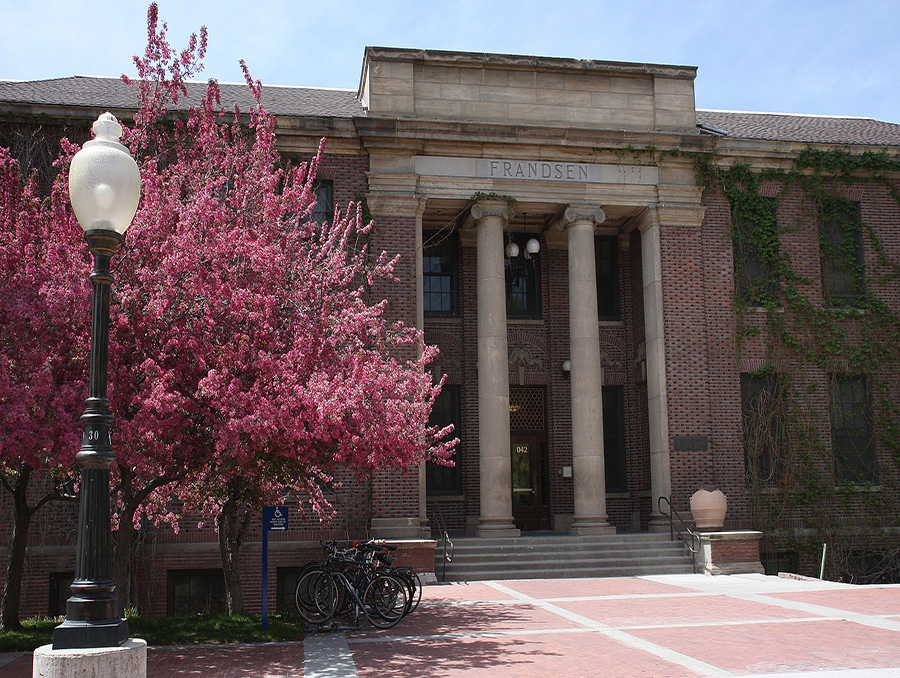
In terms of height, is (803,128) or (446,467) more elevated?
(803,128)

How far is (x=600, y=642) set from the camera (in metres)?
10.2

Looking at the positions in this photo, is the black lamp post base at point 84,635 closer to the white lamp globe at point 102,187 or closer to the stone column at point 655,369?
the white lamp globe at point 102,187

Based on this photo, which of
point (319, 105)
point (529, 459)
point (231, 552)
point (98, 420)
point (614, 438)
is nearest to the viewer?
point (98, 420)

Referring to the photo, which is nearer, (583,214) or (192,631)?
(192,631)

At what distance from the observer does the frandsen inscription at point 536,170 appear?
66.1 feet

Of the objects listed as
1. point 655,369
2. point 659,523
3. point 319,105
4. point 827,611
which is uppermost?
point 319,105

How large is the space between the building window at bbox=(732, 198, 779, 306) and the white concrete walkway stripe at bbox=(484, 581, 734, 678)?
10835 mm

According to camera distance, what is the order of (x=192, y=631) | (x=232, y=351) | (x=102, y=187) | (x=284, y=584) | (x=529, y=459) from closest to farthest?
(x=102, y=187) → (x=232, y=351) → (x=192, y=631) → (x=284, y=584) → (x=529, y=459)

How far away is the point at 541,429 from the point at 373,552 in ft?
34.4

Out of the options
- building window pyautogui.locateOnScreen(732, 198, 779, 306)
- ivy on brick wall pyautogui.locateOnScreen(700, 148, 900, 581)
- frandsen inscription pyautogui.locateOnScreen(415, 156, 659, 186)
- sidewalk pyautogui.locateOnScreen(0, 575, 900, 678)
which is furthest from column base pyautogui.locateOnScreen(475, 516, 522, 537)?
building window pyautogui.locateOnScreen(732, 198, 779, 306)

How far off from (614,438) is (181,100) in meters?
13.8

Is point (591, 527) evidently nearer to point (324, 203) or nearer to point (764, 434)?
point (764, 434)

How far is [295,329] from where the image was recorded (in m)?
10.7

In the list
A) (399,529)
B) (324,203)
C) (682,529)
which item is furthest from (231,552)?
(682,529)
